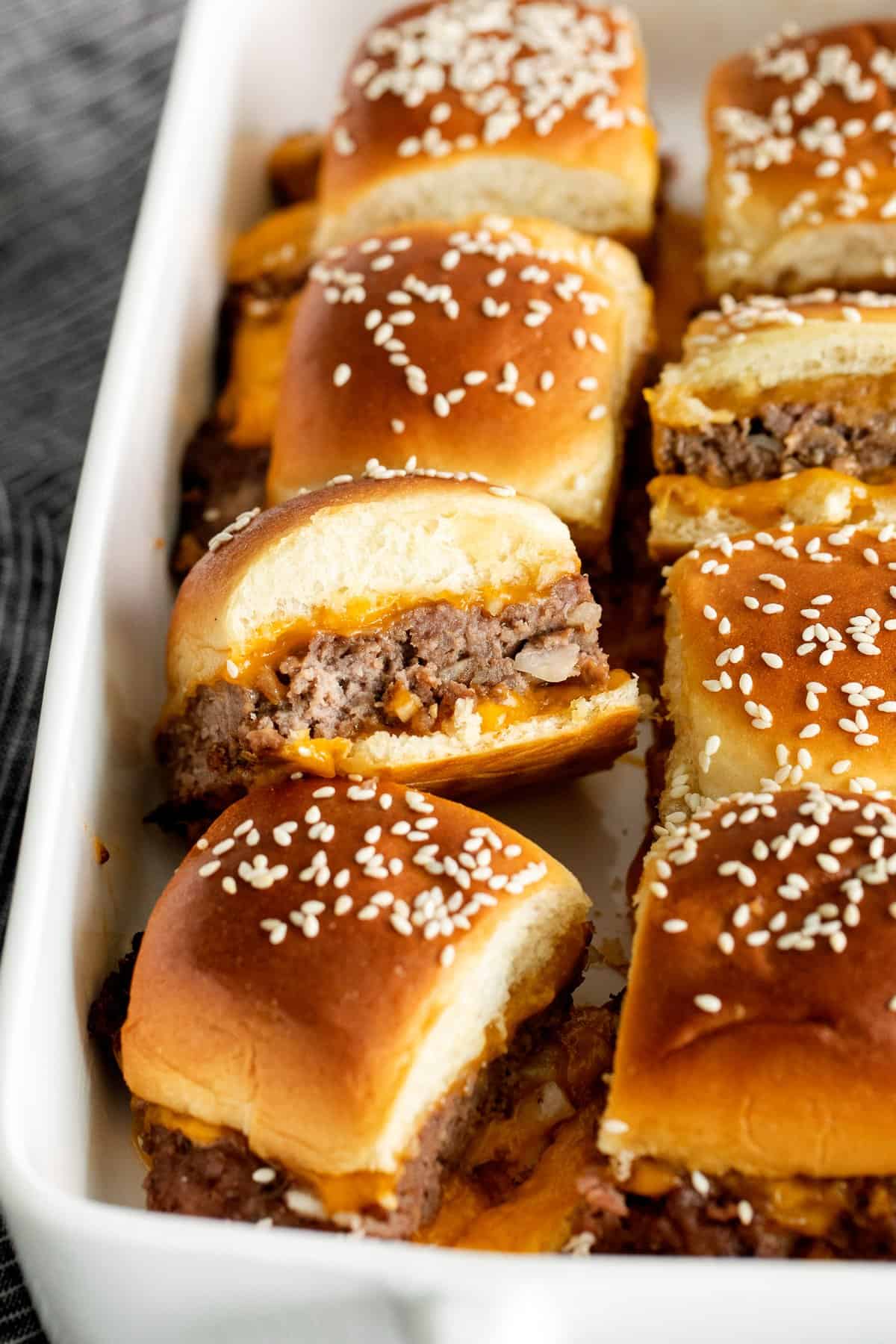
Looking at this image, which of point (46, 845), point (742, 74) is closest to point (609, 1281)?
point (46, 845)

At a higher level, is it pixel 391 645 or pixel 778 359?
pixel 391 645

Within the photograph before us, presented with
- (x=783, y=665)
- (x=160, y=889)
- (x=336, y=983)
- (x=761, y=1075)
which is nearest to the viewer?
(x=761, y=1075)

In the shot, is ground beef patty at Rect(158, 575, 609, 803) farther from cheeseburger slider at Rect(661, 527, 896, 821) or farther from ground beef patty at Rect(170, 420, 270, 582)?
ground beef patty at Rect(170, 420, 270, 582)

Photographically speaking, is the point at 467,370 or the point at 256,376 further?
the point at 256,376

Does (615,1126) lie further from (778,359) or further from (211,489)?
(211,489)

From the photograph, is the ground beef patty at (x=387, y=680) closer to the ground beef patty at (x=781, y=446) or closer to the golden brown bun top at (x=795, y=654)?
the golden brown bun top at (x=795, y=654)

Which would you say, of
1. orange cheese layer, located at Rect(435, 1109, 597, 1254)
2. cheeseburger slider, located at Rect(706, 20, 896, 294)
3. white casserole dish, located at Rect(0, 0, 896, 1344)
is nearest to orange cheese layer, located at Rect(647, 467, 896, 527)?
white casserole dish, located at Rect(0, 0, 896, 1344)

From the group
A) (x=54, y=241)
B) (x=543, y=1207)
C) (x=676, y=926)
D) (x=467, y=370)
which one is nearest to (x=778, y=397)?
(x=467, y=370)
